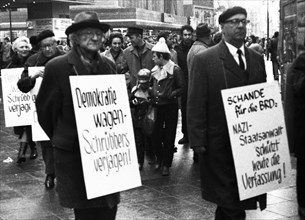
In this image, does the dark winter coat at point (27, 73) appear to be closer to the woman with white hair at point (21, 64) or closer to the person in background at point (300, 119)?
the woman with white hair at point (21, 64)

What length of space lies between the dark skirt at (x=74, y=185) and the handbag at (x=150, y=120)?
167 inches

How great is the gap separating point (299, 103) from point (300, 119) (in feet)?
0.51

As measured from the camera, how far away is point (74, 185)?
4516 mm

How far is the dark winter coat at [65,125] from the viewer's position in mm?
4516

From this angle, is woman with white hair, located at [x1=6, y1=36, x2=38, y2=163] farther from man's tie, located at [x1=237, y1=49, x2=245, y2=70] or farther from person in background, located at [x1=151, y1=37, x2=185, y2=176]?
man's tie, located at [x1=237, y1=49, x2=245, y2=70]

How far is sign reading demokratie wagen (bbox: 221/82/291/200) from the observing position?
4954 millimetres

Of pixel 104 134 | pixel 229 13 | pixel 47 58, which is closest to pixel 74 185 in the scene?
pixel 104 134

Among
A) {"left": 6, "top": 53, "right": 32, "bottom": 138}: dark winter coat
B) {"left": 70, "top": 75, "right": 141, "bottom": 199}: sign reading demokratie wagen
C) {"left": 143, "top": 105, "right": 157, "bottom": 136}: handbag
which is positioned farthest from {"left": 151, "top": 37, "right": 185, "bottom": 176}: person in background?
{"left": 70, "top": 75, "right": 141, "bottom": 199}: sign reading demokratie wagen

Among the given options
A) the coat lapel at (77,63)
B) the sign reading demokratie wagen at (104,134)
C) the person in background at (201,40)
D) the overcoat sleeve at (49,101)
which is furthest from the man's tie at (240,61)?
the person in background at (201,40)

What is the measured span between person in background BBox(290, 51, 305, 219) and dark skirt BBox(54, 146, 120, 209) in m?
2.30

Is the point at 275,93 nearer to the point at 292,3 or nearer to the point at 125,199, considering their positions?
the point at 125,199

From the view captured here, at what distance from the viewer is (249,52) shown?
5305mm

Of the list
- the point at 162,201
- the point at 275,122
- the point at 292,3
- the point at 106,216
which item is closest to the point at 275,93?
the point at 275,122

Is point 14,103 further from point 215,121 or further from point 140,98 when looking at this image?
point 215,121
